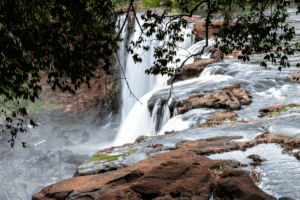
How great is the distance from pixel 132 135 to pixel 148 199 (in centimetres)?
964

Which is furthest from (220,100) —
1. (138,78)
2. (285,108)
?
(138,78)

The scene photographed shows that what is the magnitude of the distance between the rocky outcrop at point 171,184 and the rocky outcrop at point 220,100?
483 centimetres

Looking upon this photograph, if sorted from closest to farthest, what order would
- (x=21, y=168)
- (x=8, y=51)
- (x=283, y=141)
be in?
(x=8, y=51), (x=283, y=141), (x=21, y=168)

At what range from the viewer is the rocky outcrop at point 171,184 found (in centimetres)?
284

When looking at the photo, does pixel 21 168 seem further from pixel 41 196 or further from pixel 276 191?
pixel 276 191

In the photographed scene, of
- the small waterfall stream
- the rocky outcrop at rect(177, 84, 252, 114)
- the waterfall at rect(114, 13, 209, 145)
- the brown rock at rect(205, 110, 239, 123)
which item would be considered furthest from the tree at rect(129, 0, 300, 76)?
the rocky outcrop at rect(177, 84, 252, 114)

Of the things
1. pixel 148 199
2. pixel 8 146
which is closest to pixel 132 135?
pixel 8 146

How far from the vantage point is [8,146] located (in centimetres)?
1400

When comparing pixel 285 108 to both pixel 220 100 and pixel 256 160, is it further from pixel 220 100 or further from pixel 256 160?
pixel 256 160

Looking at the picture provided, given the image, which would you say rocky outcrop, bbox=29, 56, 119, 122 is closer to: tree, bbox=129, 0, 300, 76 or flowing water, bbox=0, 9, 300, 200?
flowing water, bbox=0, 9, 300, 200

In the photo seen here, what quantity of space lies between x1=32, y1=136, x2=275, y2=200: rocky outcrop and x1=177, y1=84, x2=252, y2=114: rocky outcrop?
483cm

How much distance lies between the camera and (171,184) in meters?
3.02

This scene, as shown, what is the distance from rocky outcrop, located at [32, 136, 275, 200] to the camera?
2.84m

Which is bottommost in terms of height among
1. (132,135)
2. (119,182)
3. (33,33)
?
(132,135)
